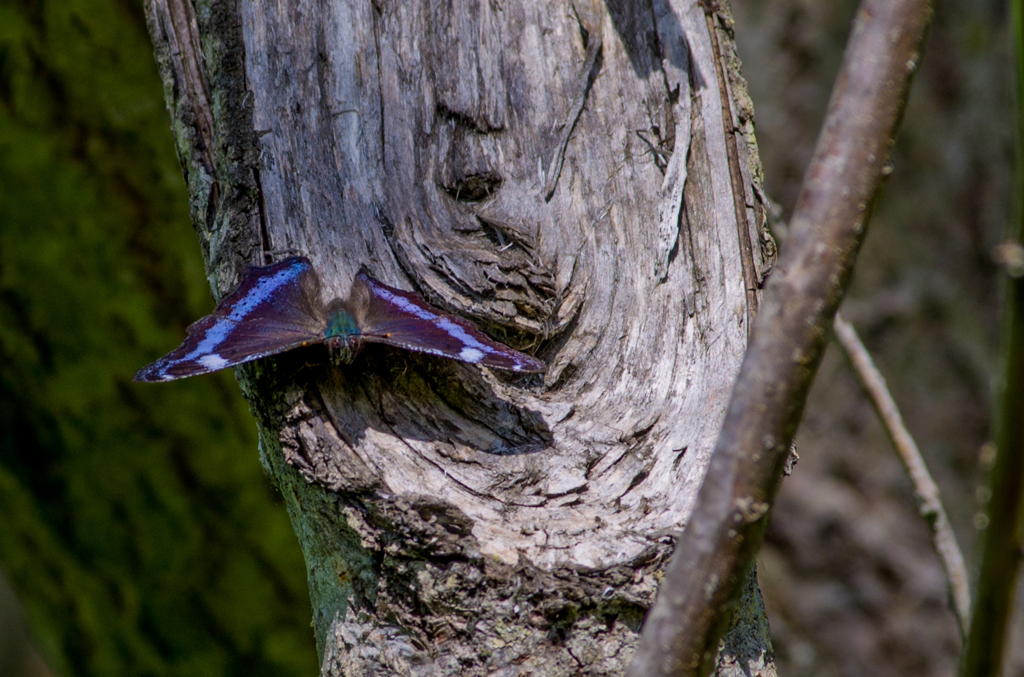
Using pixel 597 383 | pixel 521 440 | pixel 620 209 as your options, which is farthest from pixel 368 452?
pixel 620 209

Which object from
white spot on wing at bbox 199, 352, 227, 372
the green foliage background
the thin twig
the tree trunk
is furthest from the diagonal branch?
the green foliage background

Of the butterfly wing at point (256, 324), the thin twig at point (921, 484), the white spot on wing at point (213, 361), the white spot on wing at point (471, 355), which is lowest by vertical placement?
the thin twig at point (921, 484)

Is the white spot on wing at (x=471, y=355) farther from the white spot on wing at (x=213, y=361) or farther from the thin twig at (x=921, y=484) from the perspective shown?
the thin twig at (x=921, y=484)

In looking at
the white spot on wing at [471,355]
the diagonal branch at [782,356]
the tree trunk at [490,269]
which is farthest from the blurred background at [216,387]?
the diagonal branch at [782,356]

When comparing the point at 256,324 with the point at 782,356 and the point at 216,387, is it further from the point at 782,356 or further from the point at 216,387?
the point at 216,387

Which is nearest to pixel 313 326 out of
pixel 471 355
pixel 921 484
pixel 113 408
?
pixel 471 355

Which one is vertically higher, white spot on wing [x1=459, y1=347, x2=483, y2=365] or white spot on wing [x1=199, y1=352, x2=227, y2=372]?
white spot on wing [x1=199, y1=352, x2=227, y2=372]

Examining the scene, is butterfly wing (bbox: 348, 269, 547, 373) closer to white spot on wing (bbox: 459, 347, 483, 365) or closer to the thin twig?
white spot on wing (bbox: 459, 347, 483, 365)
